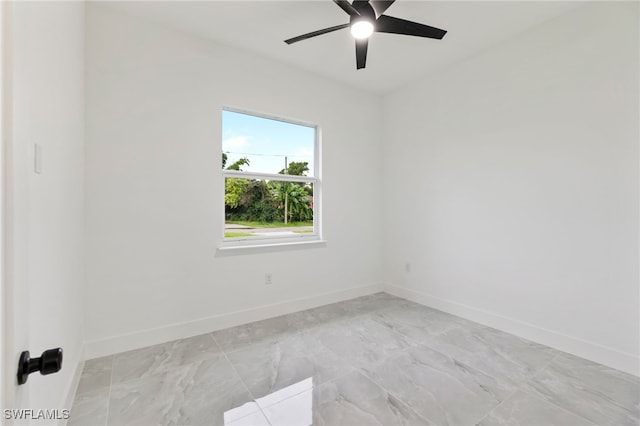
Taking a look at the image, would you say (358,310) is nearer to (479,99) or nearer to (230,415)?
(230,415)

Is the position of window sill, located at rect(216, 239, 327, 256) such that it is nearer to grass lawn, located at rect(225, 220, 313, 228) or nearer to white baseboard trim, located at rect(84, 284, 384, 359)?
grass lawn, located at rect(225, 220, 313, 228)

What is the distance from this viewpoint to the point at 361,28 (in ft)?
6.93

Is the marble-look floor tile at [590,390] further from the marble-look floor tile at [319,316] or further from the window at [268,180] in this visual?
the window at [268,180]

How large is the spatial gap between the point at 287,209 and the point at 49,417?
2.58 metres

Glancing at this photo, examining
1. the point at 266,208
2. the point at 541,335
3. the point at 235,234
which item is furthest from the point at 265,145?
the point at 541,335

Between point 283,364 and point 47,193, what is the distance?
1834 millimetres

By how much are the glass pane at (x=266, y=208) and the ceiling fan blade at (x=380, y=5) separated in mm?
1957

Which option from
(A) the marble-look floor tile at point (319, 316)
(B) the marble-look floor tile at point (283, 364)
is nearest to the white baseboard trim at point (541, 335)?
(A) the marble-look floor tile at point (319, 316)

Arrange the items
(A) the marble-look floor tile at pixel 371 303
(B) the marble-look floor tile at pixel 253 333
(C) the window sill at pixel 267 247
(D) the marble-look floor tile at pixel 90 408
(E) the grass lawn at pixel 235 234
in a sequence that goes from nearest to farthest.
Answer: (D) the marble-look floor tile at pixel 90 408, (B) the marble-look floor tile at pixel 253 333, (C) the window sill at pixel 267 247, (E) the grass lawn at pixel 235 234, (A) the marble-look floor tile at pixel 371 303

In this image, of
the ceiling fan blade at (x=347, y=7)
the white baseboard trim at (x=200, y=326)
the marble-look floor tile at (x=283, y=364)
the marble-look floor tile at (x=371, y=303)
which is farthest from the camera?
the marble-look floor tile at (x=371, y=303)

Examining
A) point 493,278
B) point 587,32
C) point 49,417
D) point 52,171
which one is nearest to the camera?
point 49,417

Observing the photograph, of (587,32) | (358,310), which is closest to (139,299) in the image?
(358,310)

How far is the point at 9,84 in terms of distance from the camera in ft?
1.71

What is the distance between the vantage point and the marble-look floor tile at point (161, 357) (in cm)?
213
